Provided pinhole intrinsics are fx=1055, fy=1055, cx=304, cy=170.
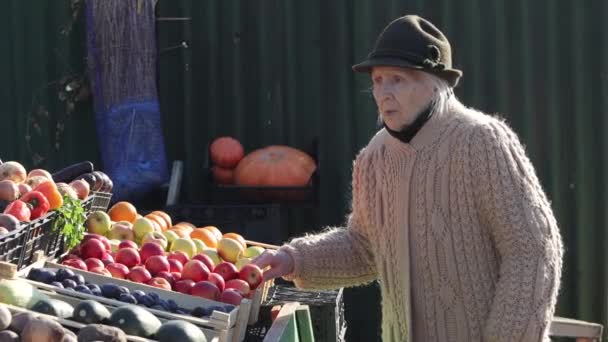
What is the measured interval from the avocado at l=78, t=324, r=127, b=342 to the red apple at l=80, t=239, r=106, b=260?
1.43 metres

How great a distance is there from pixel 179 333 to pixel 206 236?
195 cm

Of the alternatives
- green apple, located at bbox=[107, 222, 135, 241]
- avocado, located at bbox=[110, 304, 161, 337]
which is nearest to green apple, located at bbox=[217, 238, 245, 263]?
green apple, located at bbox=[107, 222, 135, 241]

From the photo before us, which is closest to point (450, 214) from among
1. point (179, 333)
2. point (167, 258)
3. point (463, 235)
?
point (463, 235)

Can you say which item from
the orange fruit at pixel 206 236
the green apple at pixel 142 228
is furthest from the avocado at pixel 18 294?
the orange fruit at pixel 206 236

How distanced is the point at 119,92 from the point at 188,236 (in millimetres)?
1541

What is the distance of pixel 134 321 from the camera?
148 inches

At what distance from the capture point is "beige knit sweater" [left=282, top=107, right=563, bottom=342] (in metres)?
3.06

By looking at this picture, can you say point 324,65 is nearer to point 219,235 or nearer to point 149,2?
point 149,2

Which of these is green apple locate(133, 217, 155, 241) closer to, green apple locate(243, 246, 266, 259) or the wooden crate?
green apple locate(243, 246, 266, 259)

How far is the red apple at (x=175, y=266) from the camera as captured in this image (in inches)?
196

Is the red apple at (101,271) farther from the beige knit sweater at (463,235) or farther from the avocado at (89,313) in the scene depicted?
the beige knit sweater at (463,235)

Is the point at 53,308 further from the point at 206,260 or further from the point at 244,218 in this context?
the point at 244,218

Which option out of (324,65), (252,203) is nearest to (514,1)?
(324,65)

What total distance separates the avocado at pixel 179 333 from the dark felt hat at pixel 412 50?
116 cm
